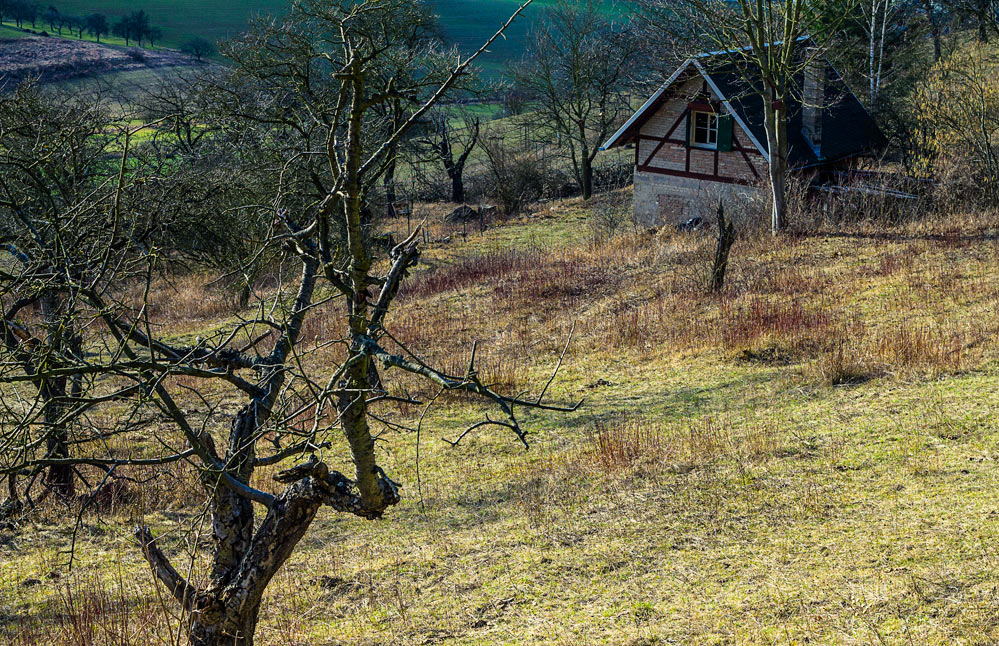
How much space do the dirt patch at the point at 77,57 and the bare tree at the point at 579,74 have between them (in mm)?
40563

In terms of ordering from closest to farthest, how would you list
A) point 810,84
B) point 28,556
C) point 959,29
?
point 28,556 < point 810,84 < point 959,29

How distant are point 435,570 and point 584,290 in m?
10.2

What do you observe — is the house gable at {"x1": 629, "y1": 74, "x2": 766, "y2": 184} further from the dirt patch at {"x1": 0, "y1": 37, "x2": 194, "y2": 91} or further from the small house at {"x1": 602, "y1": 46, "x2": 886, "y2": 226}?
the dirt patch at {"x1": 0, "y1": 37, "x2": 194, "y2": 91}

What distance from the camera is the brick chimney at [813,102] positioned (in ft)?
76.4

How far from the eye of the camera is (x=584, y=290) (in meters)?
16.2

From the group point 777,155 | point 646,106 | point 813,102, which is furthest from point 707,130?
point 777,155

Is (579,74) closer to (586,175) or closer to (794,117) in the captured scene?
(586,175)

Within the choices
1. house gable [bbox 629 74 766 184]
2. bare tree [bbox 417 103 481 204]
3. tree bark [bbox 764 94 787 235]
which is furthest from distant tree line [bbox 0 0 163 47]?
tree bark [bbox 764 94 787 235]

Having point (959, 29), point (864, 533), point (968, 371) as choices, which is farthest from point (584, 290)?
point (959, 29)

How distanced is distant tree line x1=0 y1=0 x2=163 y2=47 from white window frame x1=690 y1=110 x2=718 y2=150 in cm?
7373

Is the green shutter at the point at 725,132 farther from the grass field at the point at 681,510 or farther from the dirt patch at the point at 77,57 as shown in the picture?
the dirt patch at the point at 77,57

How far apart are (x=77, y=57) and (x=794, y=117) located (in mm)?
63173

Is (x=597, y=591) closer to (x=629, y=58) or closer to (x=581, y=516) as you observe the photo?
(x=581, y=516)

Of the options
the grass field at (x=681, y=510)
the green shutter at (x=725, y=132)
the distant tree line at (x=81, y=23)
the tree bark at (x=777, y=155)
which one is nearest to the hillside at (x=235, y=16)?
the distant tree line at (x=81, y=23)
